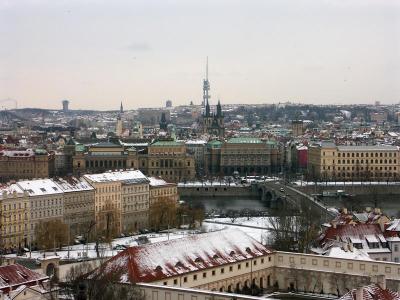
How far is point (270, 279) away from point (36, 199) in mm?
16540

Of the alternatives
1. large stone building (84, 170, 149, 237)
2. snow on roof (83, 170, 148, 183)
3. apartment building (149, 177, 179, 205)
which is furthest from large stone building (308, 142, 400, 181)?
large stone building (84, 170, 149, 237)

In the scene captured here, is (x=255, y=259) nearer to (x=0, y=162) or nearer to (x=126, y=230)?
(x=126, y=230)

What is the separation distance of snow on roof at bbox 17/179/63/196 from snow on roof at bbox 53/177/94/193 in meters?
0.43

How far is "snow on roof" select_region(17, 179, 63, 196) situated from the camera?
4162 cm

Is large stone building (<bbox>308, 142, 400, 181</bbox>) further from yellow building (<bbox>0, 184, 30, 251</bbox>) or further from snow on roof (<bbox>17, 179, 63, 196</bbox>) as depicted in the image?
yellow building (<bbox>0, 184, 30, 251</bbox>)

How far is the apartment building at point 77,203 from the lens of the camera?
141 ft

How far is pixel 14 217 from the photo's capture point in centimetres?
3984

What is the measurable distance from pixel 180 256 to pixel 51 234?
13452mm

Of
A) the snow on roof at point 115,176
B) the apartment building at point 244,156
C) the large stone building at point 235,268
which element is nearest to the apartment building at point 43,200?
the snow on roof at point 115,176

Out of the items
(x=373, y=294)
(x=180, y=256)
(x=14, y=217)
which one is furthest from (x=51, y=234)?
(x=373, y=294)

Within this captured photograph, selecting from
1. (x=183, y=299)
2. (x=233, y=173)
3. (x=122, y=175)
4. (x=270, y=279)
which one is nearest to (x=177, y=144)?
(x=233, y=173)

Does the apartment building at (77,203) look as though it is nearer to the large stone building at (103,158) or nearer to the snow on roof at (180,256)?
the snow on roof at (180,256)

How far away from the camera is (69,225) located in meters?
42.4

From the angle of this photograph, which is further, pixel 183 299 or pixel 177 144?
pixel 177 144
